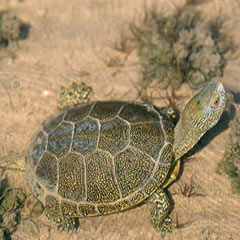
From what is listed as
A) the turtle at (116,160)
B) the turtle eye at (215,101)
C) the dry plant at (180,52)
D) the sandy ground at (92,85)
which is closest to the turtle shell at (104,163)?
the turtle at (116,160)

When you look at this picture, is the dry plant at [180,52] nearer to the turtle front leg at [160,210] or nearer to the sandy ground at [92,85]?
the sandy ground at [92,85]

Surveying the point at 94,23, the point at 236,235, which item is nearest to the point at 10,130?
the point at 94,23

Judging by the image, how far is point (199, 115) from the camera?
4.41m

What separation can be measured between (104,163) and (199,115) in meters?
1.54

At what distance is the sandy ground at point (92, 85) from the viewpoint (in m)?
4.78

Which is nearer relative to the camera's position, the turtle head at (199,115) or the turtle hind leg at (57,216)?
the turtle head at (199,115)

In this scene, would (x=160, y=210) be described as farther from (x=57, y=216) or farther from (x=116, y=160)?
(x=57, y=216)

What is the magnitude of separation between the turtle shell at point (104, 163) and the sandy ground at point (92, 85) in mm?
556

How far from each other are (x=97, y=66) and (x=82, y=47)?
64 centimetres

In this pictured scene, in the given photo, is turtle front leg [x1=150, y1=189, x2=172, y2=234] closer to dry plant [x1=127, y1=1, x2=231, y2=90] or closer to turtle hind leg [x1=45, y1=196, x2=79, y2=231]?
turtle hind leg [x1=45, y1=196, x2=79, y2=231]

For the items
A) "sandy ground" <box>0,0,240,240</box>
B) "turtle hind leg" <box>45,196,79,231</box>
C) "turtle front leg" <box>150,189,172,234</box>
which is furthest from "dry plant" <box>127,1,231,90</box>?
"turtle hind leg" <box>45,196,79,231</box>

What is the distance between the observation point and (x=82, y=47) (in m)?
6.65

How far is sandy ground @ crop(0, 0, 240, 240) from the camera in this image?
15.7ft

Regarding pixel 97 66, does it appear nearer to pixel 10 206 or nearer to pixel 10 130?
pixel 10 130
